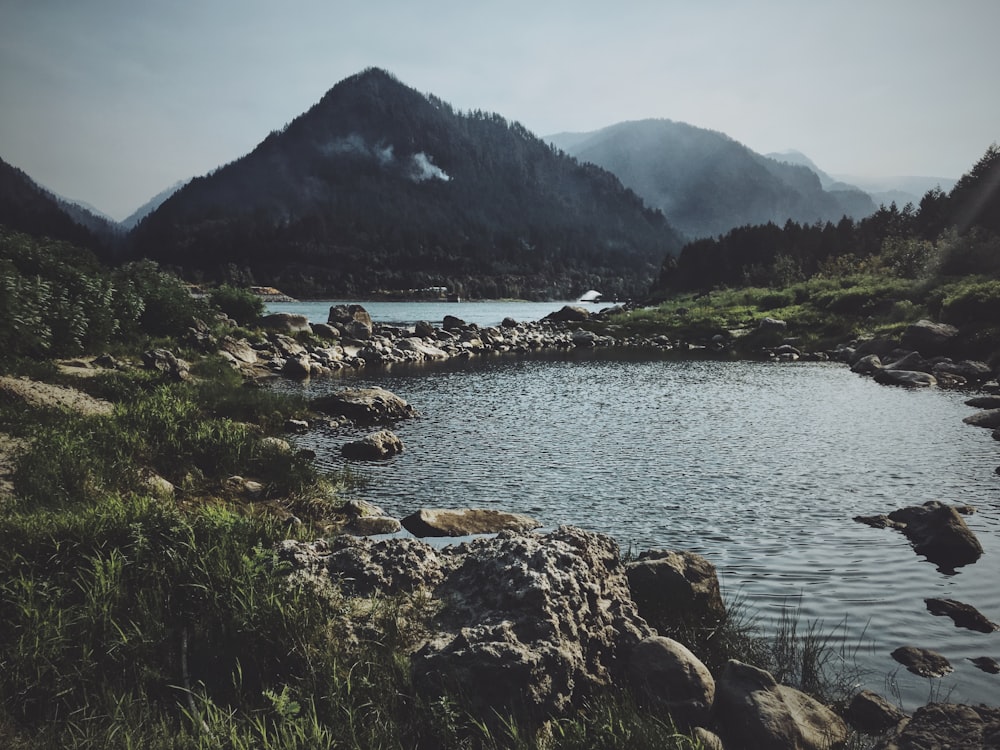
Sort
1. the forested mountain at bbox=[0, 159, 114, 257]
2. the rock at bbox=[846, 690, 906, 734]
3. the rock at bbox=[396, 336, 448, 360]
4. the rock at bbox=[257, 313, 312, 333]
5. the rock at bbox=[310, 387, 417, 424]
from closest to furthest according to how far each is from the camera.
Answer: the rock at bbox=[846, 690, 906, 734] → the rock at bbox=[310, 387, 417, 424] → the rock at bbox=[396, 336, 448, 360] → the rock at bbox=[257, 313, 312, 333] → the forested mountain at bbox=[0, 159, 114, 257]

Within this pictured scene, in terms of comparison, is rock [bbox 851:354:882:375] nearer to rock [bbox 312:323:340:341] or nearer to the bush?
rock [bbox 312:323:340:341]

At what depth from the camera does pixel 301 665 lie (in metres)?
5.43

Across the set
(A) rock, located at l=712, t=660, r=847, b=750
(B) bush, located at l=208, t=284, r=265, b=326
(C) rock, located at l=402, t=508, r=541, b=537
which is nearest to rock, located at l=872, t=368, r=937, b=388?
(C) rock, located at l=402, t=508, r=541, b=537

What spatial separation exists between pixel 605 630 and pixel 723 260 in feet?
410

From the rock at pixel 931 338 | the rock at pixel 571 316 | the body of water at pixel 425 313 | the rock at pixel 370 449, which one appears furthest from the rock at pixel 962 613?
the rock at pixel 571 316

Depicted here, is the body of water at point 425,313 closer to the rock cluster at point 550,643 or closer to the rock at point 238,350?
the rock at point 238,350

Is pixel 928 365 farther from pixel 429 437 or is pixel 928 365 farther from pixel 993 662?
pixel 993 662

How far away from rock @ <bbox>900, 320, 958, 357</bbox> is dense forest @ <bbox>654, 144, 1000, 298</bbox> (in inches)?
801

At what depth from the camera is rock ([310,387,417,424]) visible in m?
21.8

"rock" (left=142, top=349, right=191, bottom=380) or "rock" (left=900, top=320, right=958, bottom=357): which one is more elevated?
"rock" (left=900, top=320, right=958, bottom=357)

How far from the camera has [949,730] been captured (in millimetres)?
4922

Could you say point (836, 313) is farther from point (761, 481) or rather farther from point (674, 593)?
point (674, 593)

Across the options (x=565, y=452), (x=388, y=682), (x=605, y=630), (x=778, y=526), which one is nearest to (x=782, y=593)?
(x=778, y=526)

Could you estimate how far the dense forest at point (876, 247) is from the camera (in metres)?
59.8
